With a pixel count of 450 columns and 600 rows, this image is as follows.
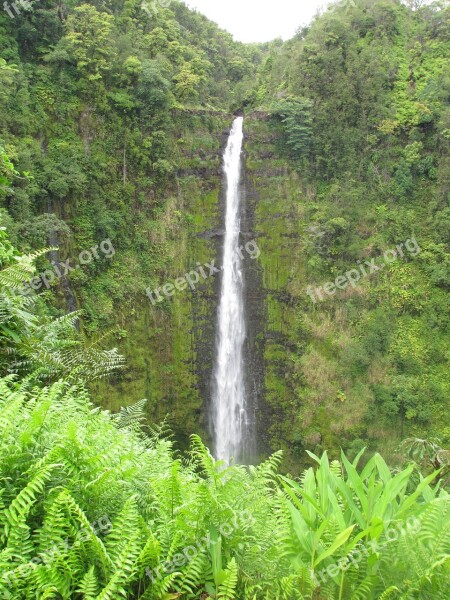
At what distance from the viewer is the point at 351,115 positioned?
2066cm

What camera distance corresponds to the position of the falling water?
727 inches

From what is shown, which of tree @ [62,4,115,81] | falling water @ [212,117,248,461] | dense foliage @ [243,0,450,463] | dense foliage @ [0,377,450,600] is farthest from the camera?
falling water @ [212,117,248,461]

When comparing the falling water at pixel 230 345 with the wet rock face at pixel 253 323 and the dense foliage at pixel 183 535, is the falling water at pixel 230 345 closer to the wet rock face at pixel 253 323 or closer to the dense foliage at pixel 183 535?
the wet rock face at pixel 253 323

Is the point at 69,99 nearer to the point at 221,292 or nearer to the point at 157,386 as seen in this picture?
the point at 221,292

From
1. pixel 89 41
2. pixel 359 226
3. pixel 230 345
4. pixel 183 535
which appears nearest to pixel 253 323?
pixel 230 345

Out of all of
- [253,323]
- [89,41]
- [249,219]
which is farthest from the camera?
[249,219]

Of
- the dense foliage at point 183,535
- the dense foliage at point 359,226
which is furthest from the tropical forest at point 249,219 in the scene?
the dense foliage at point 183,535

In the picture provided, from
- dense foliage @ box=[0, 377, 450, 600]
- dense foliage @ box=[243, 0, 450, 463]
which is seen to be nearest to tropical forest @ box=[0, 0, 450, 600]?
dense foliage @ box=[243, 0, 450, 463]

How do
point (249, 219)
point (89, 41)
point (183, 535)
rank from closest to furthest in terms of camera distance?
point (183, 535)
point (89, 41)
point (249, 219)

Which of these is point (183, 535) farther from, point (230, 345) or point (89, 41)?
point (89, 41)

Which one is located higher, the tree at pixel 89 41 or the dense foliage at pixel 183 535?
the tree at pixel 89 41

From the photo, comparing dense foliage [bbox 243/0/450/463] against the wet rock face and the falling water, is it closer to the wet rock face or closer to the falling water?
the wet rock face

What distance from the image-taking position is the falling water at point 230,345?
18.5m

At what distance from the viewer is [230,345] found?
1920 centimetres
